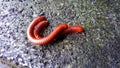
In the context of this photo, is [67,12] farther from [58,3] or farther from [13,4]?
[13,4]

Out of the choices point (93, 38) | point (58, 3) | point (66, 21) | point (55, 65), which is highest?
point (58, 3)

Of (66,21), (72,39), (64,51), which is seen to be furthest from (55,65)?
(66,21)

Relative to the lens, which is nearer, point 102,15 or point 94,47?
point 94,47
